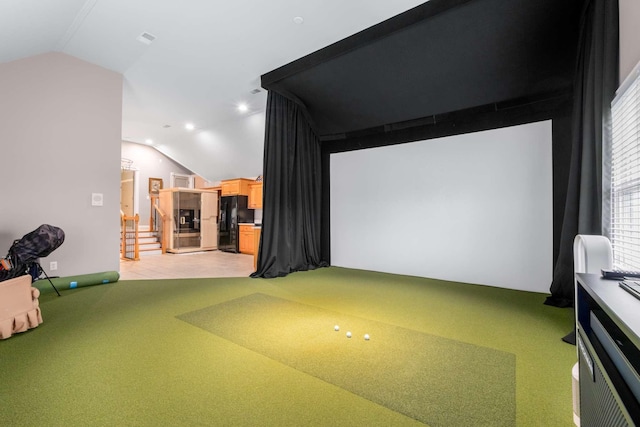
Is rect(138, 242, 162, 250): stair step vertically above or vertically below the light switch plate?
below

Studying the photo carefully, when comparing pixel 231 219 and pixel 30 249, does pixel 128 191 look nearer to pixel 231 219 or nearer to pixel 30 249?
pixel 231 219

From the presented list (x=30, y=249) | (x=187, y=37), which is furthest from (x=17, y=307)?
(x=187, y=37)

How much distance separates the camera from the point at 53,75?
4.29 meters

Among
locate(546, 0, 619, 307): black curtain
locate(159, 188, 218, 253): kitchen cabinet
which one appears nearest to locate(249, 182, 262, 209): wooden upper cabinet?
locate(159, 188, 218, 253): kitchen cabinet

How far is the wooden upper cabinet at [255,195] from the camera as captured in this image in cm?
839

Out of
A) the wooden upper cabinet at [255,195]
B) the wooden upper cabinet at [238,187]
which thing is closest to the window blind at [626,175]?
the wooden upper cabinet at [255,195]

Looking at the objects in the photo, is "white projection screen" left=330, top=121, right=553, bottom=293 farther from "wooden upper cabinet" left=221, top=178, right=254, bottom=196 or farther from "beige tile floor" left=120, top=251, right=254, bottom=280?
"wooden upper cabinet" left=221, top=178, right=254, bottom=196

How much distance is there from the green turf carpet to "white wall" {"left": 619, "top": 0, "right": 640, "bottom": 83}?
230cm

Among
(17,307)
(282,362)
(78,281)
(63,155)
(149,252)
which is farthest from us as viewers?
(149,252)

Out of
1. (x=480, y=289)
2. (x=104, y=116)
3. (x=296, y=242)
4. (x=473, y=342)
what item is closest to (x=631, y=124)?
(x=473, y=342)

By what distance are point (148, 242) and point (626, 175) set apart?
1003 cm

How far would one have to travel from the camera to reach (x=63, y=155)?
4.36 metres

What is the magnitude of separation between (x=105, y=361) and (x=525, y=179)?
5.05m

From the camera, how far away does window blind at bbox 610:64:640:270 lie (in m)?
2.03
